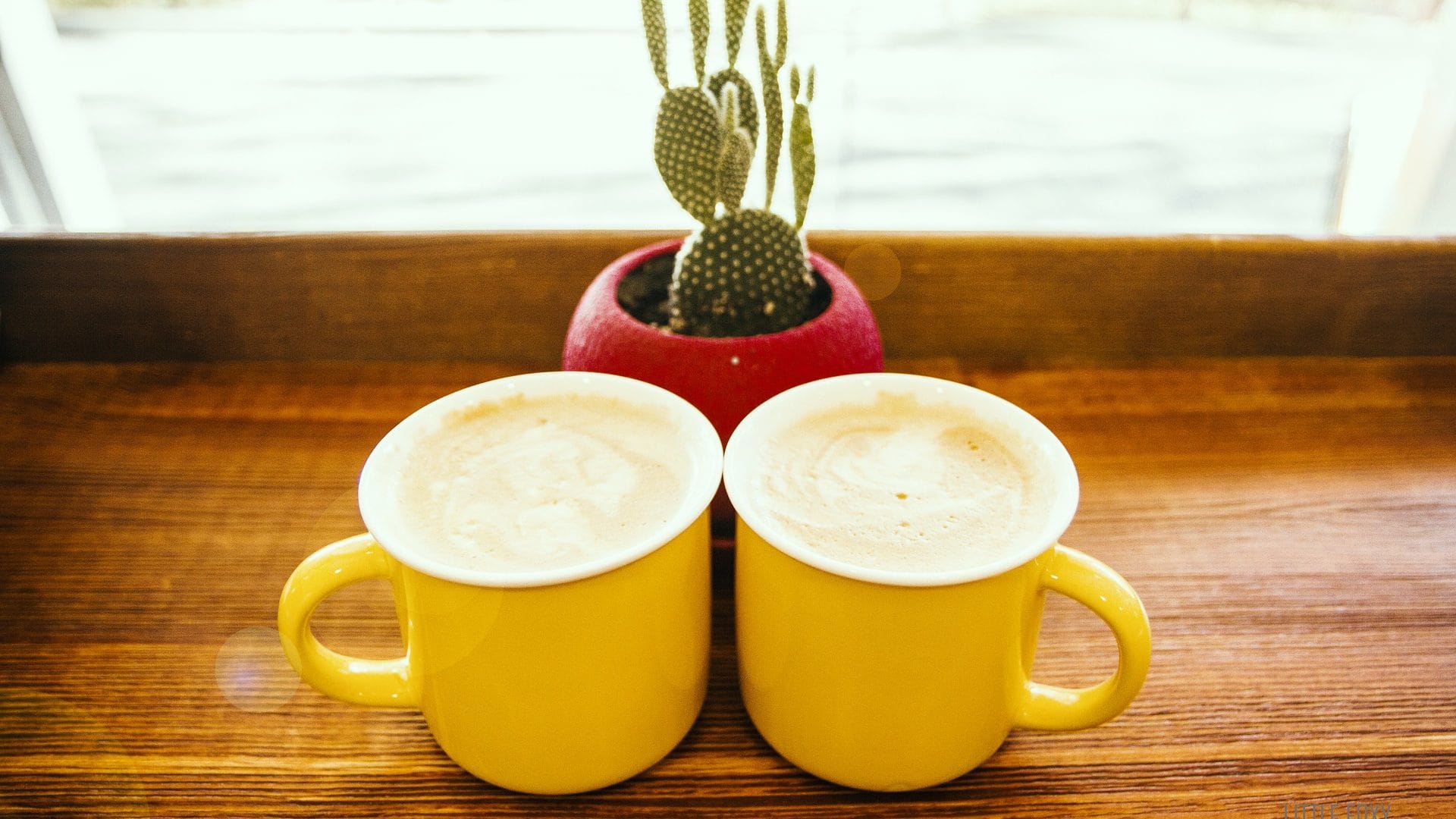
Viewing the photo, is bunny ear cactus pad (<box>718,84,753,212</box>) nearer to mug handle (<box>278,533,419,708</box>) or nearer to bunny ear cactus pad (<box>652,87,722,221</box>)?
bunny ear cactus pad (<box>652,87,722,221</box>)

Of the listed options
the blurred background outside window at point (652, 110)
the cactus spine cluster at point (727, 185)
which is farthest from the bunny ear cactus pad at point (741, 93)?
the blurred background outside window at point (652, 110)

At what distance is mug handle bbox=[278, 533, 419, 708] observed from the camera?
43 cm

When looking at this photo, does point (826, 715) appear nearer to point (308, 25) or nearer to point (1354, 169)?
point (1354, 169)

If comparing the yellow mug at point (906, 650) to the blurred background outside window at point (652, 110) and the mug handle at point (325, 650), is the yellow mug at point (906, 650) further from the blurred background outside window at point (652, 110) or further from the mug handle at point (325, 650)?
the blurred background outside window at point (652, 110)

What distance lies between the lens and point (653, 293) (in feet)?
2.22

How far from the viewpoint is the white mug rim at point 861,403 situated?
1.29 ft

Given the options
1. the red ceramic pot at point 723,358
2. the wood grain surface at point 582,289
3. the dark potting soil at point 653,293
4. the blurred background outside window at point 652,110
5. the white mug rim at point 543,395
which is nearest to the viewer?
the white mug rim at point 543,395

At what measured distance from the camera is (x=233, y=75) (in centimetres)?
349

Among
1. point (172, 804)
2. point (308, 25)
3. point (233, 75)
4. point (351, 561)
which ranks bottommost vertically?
point (233, 75)

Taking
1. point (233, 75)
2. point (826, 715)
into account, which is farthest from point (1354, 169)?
point (233, 75)

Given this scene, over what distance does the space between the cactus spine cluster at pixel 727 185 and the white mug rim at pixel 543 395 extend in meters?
0.10

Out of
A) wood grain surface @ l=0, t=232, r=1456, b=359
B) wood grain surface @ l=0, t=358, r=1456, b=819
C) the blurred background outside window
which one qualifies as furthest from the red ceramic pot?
the blurred background outside window

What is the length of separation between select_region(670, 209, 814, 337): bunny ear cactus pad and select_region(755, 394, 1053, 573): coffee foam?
0.10m

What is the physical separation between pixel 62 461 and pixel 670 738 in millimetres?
584
